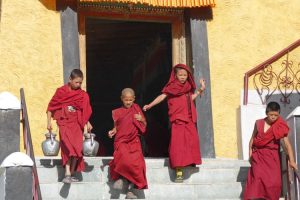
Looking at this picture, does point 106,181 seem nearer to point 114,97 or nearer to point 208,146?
point 208,146

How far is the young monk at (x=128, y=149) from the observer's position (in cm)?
973

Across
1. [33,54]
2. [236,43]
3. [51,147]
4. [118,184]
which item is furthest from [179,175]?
[236,43]

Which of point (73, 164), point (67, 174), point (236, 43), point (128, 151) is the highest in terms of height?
point (236, 43)

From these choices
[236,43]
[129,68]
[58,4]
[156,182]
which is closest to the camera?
[156,182]

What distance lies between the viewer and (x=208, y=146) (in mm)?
12211

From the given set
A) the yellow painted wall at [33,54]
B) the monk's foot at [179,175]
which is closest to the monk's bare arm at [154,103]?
the monk's foot at [179,175]

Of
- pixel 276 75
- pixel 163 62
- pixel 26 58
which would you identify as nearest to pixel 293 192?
pixel 276 75

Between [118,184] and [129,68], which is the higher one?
[129,68]

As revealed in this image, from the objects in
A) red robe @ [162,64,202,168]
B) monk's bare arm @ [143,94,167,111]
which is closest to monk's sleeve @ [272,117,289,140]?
red robe @ [162,64,202,168]

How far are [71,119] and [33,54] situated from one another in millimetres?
2235

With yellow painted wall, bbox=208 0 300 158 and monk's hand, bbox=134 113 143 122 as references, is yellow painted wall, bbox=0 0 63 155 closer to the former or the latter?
monk's hand, bbox=134 113 143 122

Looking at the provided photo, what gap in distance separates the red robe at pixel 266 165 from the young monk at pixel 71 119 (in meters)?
2.00

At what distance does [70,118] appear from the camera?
33.0ft

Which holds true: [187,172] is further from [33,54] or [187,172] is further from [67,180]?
[33,54]
